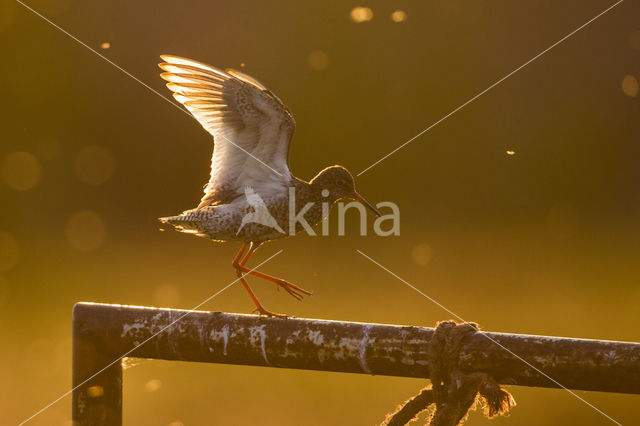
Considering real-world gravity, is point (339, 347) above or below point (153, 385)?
above

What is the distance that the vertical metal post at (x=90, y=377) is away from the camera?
244 centimetres

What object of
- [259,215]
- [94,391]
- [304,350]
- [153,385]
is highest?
[259,215]

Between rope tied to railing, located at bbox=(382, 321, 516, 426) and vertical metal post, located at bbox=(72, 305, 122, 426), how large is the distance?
3.56 ft

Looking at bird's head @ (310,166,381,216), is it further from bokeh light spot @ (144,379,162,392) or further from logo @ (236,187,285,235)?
bokeh light spot @ (144,379,162,392)

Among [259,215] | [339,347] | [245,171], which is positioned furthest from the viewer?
[245,171]

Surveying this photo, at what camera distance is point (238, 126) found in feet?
15.5

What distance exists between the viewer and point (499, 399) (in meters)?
1.93

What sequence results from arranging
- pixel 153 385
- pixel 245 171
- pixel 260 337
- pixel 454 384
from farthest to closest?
pixel 153 385 < pixel 245 171 < pixel 260 337 < pixel 454 384

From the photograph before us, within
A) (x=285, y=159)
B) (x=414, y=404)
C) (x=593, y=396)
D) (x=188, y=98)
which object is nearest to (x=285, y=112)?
(x=285, y=159)

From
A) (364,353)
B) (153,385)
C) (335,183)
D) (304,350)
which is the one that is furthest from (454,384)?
(153,385)

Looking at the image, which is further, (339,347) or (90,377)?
(90,377)

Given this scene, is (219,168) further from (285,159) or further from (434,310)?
(434,310)

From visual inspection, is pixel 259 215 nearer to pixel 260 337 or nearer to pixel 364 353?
pixel 260 337

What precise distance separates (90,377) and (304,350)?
784mm
